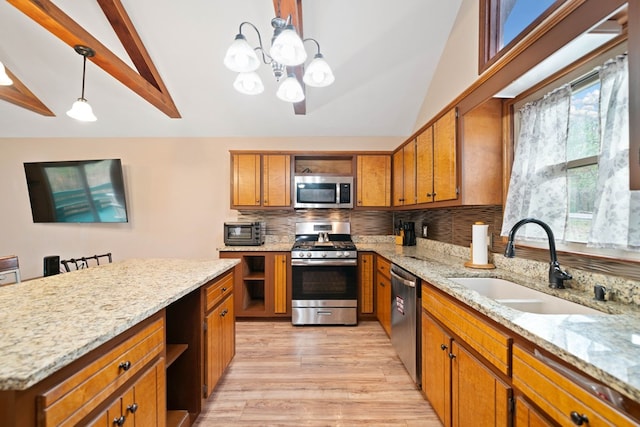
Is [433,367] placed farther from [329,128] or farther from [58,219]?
[58,219]

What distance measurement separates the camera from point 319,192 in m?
3.55

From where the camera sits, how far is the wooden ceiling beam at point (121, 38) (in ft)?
6.86

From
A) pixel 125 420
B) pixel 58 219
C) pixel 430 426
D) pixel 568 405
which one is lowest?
pixel 430 426

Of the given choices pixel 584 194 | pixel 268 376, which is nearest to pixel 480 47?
pixel 584 194

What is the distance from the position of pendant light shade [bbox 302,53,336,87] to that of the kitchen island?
1462mm

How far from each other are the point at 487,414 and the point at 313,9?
313 cm

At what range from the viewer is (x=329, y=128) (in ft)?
12.5

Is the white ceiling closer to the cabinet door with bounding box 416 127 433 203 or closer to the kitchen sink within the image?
the cabinet door with bounding box 416 127 433 203

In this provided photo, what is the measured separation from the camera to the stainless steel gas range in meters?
3.18

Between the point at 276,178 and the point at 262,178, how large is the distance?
0.19m

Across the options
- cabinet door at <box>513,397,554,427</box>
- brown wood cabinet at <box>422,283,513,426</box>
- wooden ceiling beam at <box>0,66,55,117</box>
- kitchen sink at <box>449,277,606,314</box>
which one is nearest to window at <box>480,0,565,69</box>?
kitchen sink at <box>449,277,606,314</box>

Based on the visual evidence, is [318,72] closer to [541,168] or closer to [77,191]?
[541,168]

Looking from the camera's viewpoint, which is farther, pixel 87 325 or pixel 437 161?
pixel 437 161

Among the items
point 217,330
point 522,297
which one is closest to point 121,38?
point 217,330
